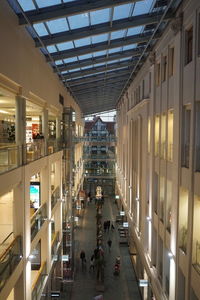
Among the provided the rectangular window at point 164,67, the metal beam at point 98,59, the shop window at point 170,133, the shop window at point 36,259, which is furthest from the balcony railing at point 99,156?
the shop window at point 170,133

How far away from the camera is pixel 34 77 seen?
11.2 meters

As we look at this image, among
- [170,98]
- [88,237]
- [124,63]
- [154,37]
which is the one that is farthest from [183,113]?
[88,237]

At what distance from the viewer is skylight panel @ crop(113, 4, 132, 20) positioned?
10.5 meters

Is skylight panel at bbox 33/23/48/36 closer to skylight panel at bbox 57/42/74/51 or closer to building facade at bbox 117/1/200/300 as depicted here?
skylight panel at bbox 57/42/74/51

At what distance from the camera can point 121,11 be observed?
10867 millimetres

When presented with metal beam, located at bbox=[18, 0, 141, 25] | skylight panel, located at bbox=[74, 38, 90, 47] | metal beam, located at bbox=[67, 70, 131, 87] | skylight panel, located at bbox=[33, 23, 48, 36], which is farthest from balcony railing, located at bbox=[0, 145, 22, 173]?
metal beam, located at bbox=[67, 70, 131, 87]

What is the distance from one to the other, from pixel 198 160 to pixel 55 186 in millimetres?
10819

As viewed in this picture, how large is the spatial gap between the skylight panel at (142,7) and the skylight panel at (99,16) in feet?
3.02

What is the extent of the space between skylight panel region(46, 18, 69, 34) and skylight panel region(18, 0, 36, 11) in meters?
1.34

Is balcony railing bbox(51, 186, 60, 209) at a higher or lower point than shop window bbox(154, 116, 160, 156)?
lower

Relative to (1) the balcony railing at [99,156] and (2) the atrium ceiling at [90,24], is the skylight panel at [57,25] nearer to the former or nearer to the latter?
(2) the atrium ceiling at [90,24]

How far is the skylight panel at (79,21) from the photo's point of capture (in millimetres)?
10559

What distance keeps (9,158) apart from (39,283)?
584 centimetres

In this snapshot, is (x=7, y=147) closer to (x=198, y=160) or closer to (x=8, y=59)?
(x=8, y=59)
